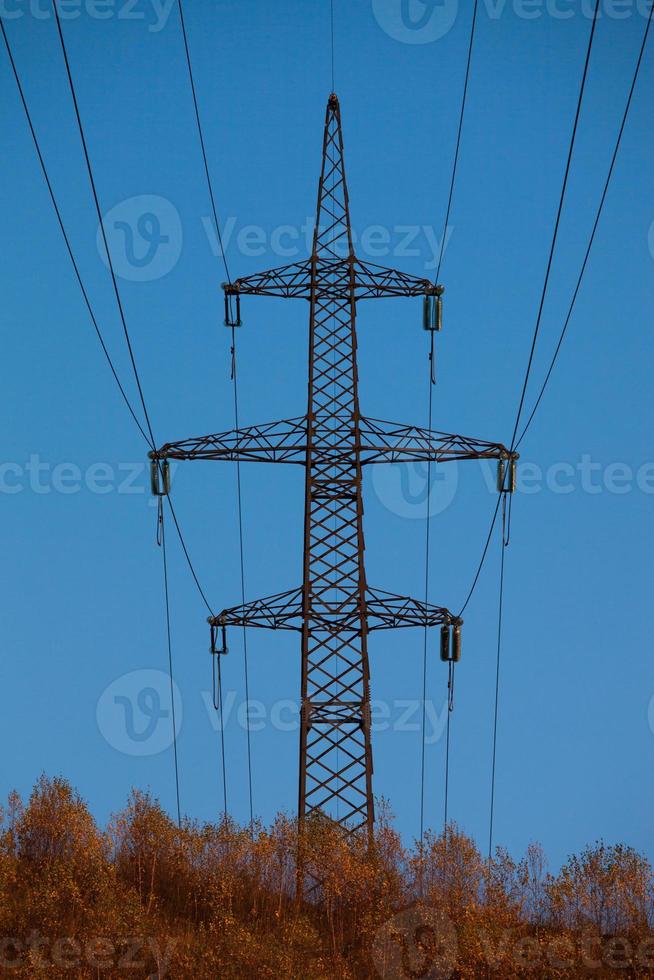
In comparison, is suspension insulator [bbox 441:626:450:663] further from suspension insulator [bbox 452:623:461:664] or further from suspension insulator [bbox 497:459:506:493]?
suspension insulator [bbox 497:459:506:493]

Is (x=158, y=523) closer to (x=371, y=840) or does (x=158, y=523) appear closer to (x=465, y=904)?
(x=371, y=840)

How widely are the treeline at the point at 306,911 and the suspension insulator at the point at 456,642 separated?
4.72 metres

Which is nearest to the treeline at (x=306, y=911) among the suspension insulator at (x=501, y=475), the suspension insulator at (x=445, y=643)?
the suspension insulator at (x=445, y=643)

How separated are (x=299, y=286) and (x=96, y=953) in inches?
627

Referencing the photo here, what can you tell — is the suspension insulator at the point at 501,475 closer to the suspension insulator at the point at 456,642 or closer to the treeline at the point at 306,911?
the suspension insulator at the point at 456,642

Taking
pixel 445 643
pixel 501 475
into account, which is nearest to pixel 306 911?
pixel 445 643

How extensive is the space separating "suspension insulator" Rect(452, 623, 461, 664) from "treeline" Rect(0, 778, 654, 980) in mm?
4724

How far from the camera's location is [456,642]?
29.1 meters

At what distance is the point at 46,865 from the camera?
32.0 meters

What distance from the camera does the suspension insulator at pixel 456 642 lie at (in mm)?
28828

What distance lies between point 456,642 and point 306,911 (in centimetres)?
725

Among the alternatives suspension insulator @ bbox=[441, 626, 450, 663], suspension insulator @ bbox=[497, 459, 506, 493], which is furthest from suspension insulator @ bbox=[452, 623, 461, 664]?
suspension insulator @ bbox=[497, 459, 506, 493]

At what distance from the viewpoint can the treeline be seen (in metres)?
27.0

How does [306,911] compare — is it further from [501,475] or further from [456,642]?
[501,475]
